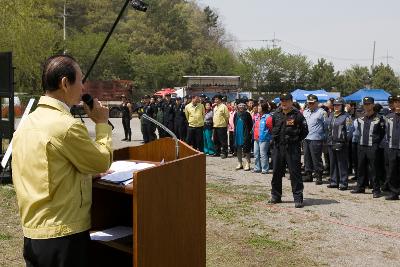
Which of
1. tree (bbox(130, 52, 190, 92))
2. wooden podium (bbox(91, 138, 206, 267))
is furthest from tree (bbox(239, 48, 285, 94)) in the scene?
wooden podium (bbox(91, 138, 206, 267))

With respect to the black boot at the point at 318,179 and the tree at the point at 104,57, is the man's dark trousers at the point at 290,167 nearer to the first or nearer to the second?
the black boot at the point at 318,179

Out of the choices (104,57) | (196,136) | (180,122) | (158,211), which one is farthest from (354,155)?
(104,57)

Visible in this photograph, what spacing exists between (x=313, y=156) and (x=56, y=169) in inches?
341

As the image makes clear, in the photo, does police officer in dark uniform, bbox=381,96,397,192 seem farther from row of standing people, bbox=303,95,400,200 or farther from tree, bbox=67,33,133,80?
tree, bbox=67,33,133,80

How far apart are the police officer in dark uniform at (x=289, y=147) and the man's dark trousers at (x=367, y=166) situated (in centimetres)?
172

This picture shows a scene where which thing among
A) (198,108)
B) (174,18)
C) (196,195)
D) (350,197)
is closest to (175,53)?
(174,18)

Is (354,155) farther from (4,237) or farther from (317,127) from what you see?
(4,237)

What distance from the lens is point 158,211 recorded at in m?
2.72

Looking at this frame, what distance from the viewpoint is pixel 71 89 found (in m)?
2.57

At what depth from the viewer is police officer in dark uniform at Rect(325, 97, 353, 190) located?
978 cm

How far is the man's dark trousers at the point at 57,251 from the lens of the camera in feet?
8.14

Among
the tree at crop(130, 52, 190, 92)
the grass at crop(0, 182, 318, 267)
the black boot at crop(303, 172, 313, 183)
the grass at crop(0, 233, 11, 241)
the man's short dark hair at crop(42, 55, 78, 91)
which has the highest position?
the tree at crop(130, 52, 190, 92)

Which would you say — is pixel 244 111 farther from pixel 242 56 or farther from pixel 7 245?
pixel 242 56

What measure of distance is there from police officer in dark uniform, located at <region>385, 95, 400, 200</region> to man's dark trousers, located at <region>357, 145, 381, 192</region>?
237 millimetres
